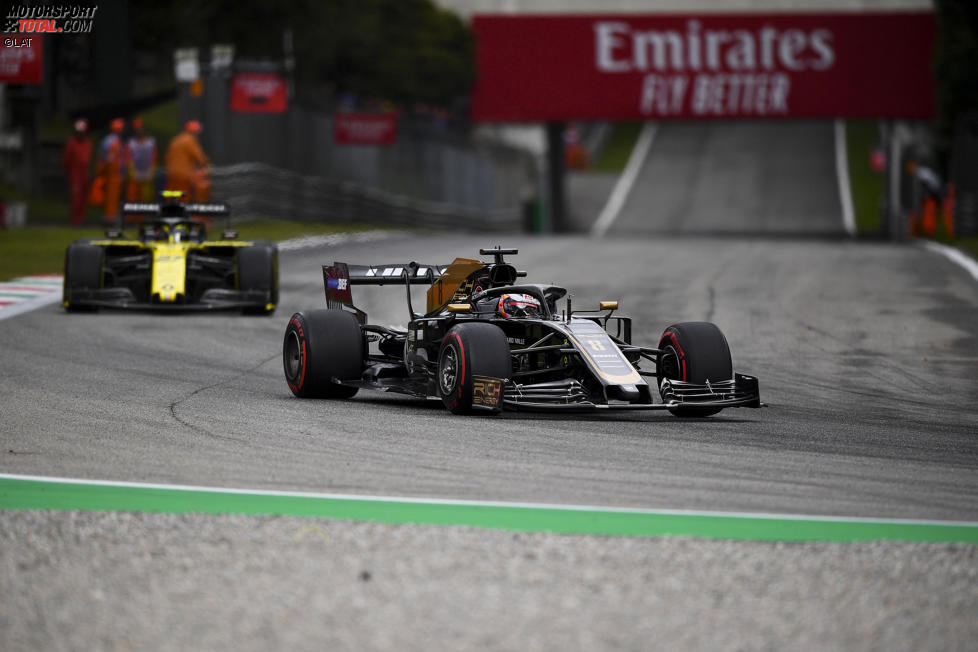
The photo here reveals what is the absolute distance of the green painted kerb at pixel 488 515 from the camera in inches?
283

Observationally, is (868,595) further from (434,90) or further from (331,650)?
(434,90)

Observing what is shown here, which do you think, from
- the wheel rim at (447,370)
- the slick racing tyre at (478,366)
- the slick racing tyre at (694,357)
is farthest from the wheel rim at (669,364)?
the wheel rim at (447,370)

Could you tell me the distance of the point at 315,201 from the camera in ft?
A: 115

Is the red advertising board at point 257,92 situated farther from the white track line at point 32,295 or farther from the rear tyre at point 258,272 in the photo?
the rear tyre at point 258,272

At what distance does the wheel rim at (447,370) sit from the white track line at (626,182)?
35486 mm

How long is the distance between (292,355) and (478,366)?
2.24 metres

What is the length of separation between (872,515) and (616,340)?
164 inches

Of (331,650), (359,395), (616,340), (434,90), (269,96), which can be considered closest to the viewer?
(331,650)

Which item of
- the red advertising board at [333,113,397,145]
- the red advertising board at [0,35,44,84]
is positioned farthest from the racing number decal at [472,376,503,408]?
the red advertising board at [333,113,397,145]

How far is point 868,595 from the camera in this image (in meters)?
6.04

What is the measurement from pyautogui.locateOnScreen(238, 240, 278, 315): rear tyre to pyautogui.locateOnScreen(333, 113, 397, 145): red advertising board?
20041 millimetres

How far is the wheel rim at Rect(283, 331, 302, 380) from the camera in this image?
1227cm

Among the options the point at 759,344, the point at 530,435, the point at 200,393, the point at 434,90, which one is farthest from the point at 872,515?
the point at 434,90

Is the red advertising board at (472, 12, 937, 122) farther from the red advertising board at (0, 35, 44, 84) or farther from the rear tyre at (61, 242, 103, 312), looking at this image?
the rear tyre at (61, 242, 103, 312)
